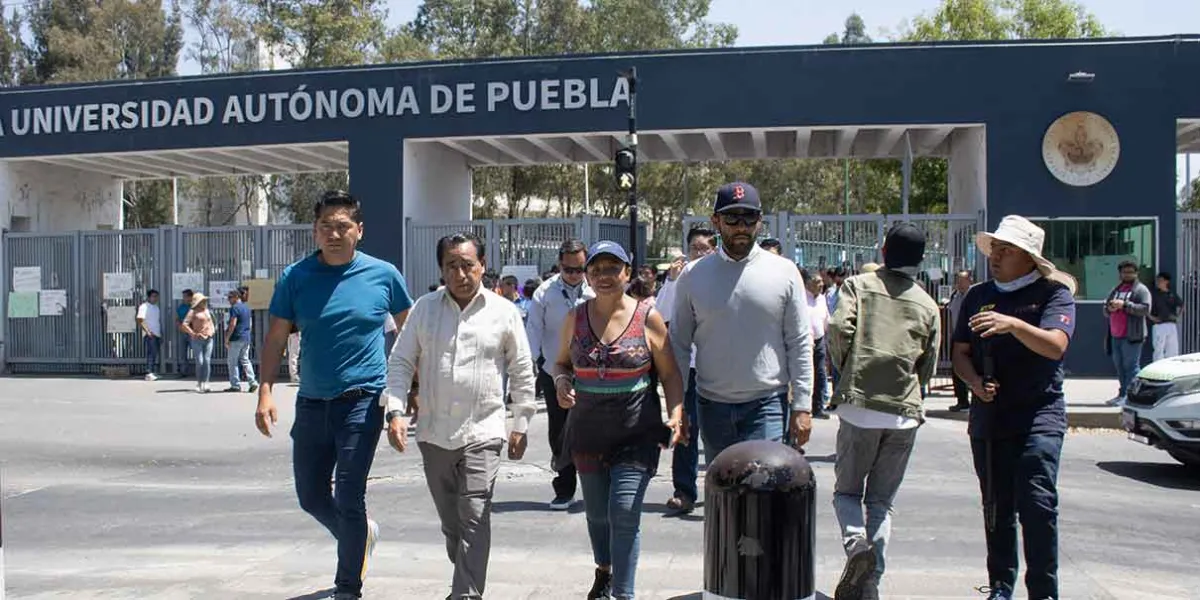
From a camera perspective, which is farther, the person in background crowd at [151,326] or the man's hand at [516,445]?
the person in background crowd at [151,326]

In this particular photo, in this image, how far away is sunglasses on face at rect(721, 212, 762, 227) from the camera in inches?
205

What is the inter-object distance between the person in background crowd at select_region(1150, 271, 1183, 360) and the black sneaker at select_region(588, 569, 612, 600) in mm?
11139

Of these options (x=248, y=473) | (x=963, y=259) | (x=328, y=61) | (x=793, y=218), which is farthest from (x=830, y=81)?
(x=328, y=61)

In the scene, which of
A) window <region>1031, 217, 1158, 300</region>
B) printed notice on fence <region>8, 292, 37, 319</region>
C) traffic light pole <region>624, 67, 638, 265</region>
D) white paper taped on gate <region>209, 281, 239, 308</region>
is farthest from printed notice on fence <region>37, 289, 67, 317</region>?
window <region>1031, 217, 1158, 300</region>

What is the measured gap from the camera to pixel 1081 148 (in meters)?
17.1

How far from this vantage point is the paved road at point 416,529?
19.9 ft

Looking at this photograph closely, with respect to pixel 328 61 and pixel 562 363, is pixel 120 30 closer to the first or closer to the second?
pixel 328 61

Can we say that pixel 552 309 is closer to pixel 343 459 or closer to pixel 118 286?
pixel 343 459

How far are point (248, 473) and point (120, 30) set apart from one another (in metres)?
39.5

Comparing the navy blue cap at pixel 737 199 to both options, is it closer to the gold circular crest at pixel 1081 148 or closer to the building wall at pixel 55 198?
the gold circular crest at pixel 1081 148

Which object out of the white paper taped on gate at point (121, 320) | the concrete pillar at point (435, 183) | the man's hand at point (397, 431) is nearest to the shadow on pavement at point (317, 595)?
Answer: the man's hand at point (397, 431)

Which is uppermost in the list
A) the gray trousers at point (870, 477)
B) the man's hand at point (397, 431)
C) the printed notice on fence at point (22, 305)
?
the printed notice on fence at point (22, 305)

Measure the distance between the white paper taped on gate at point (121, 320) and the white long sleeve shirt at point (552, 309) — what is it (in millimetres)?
14681

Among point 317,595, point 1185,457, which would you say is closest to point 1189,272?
point 1185,457
